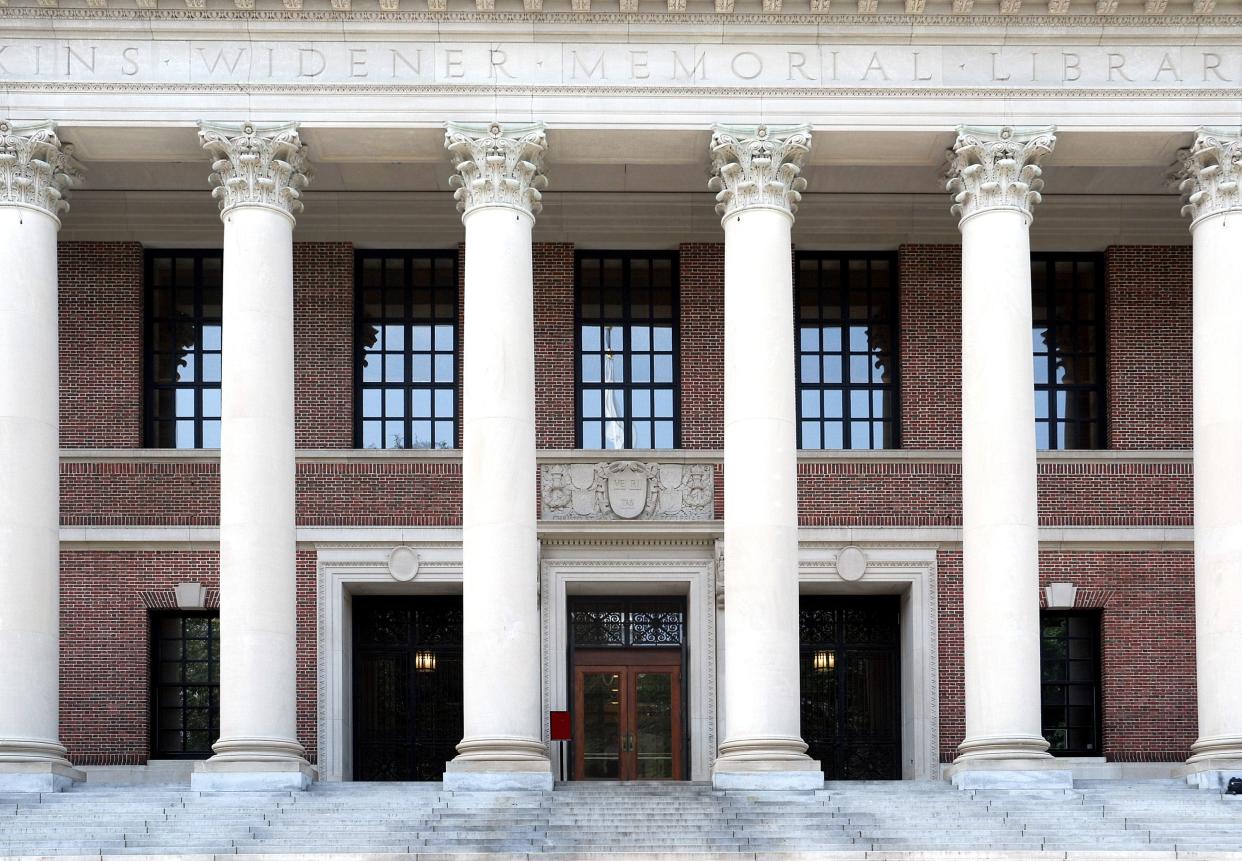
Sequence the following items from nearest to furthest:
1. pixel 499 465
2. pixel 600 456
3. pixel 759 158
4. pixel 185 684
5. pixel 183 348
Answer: pixel 499 465, pixel 759 158, pixel 185 684, pixel 600 456, pixel 183 348

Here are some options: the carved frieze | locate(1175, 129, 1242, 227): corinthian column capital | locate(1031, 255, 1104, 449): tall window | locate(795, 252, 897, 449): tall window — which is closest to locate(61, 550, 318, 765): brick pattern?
the carved frieze

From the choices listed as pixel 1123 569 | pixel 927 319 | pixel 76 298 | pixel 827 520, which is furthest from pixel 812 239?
pixel 76 298

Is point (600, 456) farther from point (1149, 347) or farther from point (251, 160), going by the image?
point (1149, 347)

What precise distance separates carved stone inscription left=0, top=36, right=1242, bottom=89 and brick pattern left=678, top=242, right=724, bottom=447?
6.98 meters

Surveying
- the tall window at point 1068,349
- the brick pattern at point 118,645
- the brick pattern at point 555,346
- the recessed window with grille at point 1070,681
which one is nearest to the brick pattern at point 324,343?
the brick pattern at point 118,645

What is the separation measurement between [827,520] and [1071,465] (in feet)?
17.0

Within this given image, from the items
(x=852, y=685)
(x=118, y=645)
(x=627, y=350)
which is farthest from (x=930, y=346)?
(x=118, y=645)

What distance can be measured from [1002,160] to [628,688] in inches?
524

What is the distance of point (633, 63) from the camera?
37.7m

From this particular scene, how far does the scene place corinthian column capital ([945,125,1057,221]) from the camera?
37.3 meters

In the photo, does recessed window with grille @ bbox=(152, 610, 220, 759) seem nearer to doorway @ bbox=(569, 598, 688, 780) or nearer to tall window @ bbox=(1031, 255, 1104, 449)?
doorway @ bbox=(569, 598, 688, 780)

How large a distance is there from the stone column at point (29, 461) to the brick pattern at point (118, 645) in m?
4.45

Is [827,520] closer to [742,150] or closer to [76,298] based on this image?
[742,150]

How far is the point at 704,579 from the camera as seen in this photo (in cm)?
4256
